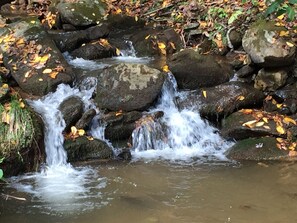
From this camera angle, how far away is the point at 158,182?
5305 millimetres

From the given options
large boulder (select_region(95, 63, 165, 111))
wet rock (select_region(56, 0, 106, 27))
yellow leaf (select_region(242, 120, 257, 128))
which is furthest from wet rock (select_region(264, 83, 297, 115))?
wet rock (select_region(56, 0, 106, 27))

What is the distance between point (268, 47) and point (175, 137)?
2224 mm

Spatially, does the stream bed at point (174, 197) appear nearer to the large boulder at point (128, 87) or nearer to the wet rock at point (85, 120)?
the wet rock at point (85, 120)

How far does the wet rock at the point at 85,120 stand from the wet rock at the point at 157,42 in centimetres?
298

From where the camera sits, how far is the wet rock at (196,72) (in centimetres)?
749

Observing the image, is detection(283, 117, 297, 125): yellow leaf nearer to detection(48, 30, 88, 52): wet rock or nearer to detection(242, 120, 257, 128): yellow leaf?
detection(242, 120, 257, 128): yellow leaf

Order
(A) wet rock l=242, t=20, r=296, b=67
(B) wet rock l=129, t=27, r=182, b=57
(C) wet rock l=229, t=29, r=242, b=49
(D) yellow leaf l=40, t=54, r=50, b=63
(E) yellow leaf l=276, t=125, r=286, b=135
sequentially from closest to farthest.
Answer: (E) yellow leaf l=276, t=125, r=286, b=135
(A) wet rock l=242, t=20, r=296, b=67
(D) yellow leaf l=40, t=54, r=50, b=63
(C) wet rock l=229, t=29, r=242, b=49
(B) wet rock l=129, t=27, r=182, b=57

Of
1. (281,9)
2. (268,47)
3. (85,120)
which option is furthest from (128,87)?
(281,9)

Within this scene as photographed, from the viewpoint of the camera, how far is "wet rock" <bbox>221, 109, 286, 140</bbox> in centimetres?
650

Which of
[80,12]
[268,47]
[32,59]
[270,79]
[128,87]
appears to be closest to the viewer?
[128,87]

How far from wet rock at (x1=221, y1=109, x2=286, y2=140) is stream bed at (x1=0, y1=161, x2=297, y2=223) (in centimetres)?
76

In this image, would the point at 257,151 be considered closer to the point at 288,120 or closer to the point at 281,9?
the point at 288,120

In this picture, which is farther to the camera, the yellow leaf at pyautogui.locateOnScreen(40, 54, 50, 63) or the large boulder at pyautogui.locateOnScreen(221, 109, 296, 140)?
the yellow leaf at pyautogui.locateOnScreen(40, 54, 50, 63)

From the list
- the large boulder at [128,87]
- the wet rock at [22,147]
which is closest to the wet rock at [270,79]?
the large boulder at [128,87]
